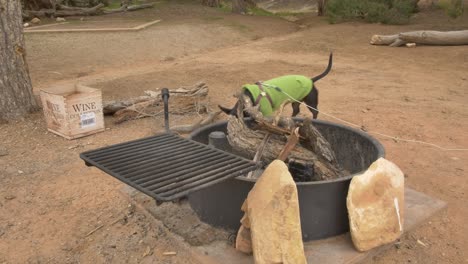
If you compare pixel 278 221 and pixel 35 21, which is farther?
pixel 35 21

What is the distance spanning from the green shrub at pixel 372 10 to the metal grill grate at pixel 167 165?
46.0ft

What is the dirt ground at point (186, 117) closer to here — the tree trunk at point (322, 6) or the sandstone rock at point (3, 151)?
the sandstone rock at point (3, 151)

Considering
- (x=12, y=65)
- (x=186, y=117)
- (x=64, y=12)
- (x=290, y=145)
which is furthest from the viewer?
(x=64, y=12)

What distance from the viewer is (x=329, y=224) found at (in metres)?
2.66

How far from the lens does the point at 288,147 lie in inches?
112

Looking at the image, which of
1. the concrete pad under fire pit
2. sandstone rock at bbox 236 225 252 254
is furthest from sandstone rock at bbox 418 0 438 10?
sandstone rock at bbox 236 225 252 254

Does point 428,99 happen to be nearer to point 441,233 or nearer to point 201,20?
point 441,233

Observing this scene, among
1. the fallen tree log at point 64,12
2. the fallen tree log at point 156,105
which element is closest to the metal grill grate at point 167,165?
the fallen tree log at point 156,105

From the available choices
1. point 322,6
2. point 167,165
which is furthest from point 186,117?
point 322,6

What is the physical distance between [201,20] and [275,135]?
13135mm

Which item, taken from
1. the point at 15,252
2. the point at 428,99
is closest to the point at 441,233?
the point at 15,252

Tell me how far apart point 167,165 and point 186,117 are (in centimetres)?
312

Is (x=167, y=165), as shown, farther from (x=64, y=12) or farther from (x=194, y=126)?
(x=64, y=12)

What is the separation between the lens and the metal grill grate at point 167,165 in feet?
6.88
